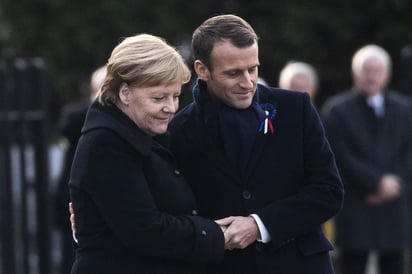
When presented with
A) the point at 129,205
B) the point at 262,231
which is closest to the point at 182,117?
the point at 262,231

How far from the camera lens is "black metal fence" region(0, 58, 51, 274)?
27.0ft

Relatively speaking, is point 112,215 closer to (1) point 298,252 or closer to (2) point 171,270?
(2) point 171,270

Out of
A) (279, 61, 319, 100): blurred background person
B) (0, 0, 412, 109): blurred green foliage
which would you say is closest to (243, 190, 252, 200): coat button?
(279, 61, 319, 100): blurred background person

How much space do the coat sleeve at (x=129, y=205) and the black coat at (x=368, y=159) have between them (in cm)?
473

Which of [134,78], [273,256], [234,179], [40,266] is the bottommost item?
[40,266]

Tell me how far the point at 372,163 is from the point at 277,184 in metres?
4.38

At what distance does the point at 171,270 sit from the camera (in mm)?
4777

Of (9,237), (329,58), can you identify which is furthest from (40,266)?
(329,58)

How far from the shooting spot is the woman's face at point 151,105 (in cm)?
468

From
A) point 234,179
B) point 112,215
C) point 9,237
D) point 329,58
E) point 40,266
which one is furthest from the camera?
point 329,58

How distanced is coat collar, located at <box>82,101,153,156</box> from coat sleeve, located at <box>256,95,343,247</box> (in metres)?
0.62

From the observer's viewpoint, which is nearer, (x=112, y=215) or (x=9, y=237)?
(x=112, y=215)

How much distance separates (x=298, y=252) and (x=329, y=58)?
13928mm

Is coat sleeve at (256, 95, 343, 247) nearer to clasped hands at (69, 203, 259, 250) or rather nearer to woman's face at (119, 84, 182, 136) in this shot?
clasped hands at (69, 203, 259, 250)
